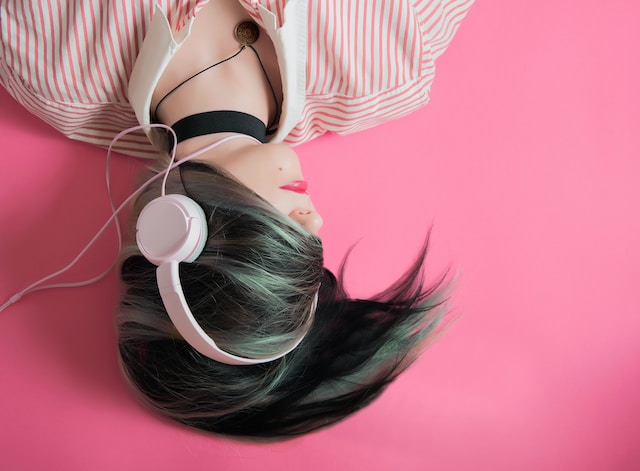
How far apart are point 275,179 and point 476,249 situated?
0.53 meters

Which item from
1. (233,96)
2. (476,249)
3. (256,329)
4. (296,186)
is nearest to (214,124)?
(233,96)

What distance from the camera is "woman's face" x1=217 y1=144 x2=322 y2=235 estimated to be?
2.41ft

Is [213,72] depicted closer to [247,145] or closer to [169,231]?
[247,145]

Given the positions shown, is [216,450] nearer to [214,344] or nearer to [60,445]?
[60,445]

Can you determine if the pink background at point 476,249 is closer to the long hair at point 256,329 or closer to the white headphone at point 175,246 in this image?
the long hair at point 256,329

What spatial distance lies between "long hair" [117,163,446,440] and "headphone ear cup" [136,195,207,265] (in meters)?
0.03

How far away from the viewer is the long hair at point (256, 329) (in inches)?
26.6

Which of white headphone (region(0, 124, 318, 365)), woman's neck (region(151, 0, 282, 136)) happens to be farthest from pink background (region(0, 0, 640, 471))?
white headphone (region(0, 124, 318, 365))

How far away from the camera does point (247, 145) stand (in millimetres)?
782

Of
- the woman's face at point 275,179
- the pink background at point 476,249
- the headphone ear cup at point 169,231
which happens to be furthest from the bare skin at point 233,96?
the pink background at point 476,249

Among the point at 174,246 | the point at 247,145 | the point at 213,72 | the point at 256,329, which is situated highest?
the point at 213,72

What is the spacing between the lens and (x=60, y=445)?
2.95 feet

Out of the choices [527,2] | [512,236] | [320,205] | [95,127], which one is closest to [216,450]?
[320,205]

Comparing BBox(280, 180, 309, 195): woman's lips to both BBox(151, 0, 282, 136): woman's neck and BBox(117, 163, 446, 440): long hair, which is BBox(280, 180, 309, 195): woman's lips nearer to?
BBox(117, 163, 446, 440): long hair
